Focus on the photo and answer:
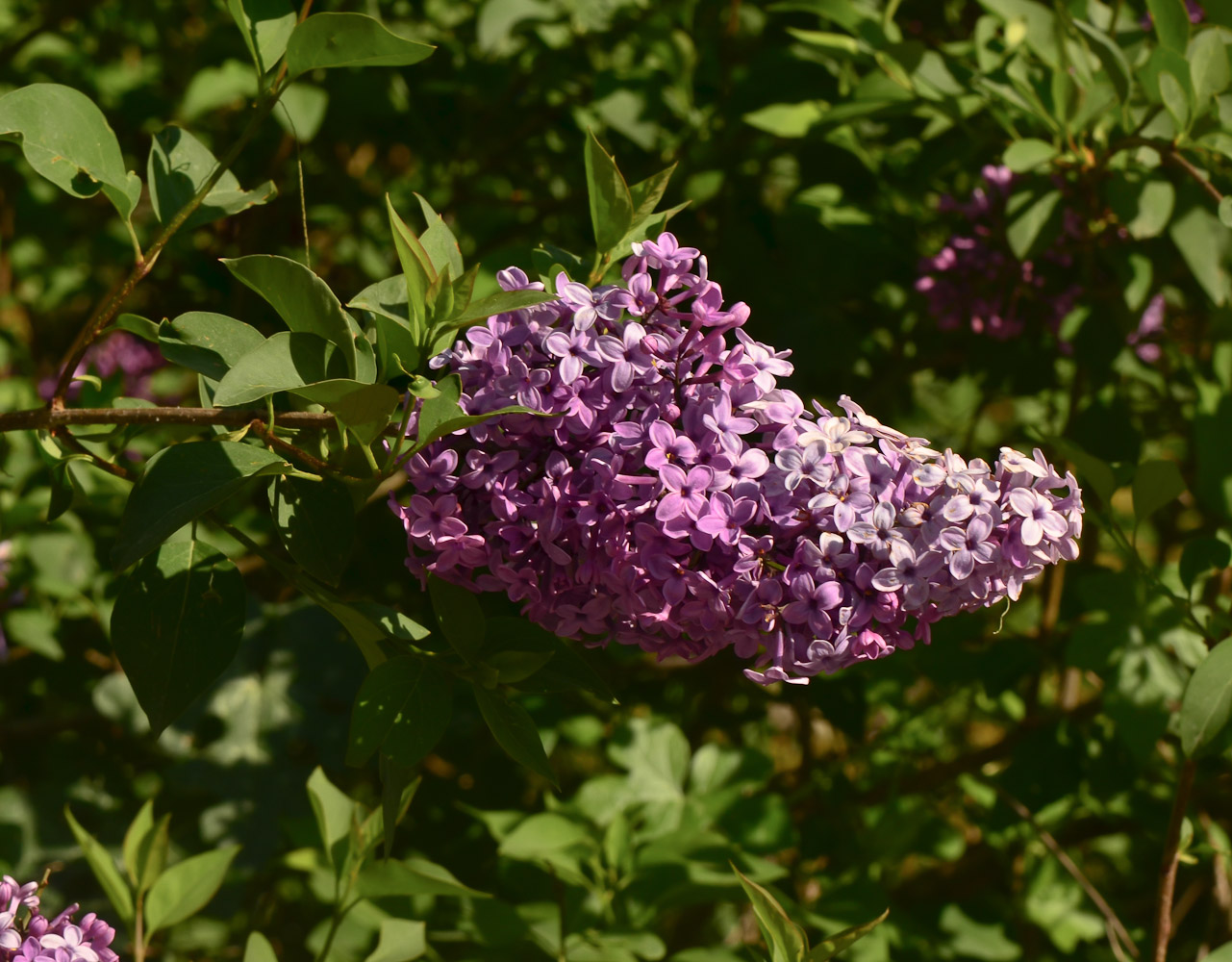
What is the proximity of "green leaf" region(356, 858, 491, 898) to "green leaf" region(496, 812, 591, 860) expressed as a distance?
174 millimetres

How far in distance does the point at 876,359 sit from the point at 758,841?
858 millimetres

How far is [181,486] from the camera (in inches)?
31.9

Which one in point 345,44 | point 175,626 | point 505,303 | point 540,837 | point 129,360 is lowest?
point 129,360

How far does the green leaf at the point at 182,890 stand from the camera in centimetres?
121

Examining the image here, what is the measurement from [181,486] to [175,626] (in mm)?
155

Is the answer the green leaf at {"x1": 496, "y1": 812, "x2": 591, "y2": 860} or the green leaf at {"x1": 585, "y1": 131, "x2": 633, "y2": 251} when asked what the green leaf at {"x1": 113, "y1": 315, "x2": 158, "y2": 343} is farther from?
the green leaf at {"x1": 496, "y1": 812, "x2": 591, "y2": 860}

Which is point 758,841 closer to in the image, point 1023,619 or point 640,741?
point 640,741

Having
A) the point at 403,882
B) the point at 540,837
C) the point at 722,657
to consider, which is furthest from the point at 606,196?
→ the point at 722,657

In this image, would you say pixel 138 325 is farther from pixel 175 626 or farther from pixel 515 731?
pixel 515 731

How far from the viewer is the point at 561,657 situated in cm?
97

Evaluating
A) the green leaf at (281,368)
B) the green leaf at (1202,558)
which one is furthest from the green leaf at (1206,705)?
the green leaf at (281,368)

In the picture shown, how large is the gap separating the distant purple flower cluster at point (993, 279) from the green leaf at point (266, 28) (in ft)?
3.48

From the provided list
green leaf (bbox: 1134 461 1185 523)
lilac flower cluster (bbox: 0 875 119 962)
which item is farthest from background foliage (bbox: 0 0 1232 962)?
lilac flower cluster (bbox: 0 875 119 962)

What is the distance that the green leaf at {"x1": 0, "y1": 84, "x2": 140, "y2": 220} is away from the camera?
92 centimetres
